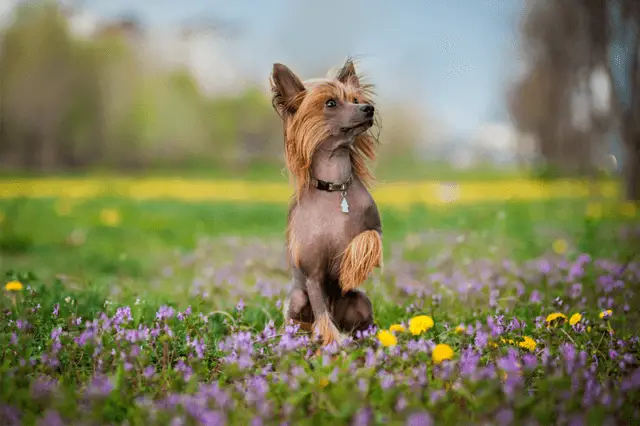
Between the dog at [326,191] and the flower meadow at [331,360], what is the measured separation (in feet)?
1.01

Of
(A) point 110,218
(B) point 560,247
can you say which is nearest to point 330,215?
(B) point 560,247

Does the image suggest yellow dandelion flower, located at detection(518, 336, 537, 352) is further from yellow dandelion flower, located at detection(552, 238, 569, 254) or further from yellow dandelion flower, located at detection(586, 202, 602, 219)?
yellow dandelion flower, located at detection(586, 202, 602, 219)

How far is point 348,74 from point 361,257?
1.11 metres

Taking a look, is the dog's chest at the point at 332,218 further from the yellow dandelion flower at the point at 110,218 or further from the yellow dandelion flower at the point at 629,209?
the yellow dandelion flower at the point at 629,209

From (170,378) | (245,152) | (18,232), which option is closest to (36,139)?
(245,152)

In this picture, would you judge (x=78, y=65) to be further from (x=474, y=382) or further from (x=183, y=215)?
(x=474, y=382)

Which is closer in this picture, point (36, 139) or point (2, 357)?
point (2, 357)

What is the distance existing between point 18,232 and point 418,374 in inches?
306

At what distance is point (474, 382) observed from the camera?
3.00 metres

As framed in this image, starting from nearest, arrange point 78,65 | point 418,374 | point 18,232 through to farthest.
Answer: point 418,374 < point 18,232 < point 78,65

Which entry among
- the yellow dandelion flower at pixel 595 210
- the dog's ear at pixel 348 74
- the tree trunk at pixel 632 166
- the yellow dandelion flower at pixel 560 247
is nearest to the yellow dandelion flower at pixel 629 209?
the yellow dandelion flower at pixel 595 210

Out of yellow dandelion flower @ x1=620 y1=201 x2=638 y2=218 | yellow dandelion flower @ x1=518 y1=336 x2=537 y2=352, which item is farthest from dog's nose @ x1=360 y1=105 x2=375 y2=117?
yellow dandelion flower @ x1=620 y1=201 x2=638 y2=218

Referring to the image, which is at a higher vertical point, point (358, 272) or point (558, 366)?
point (358, 272)

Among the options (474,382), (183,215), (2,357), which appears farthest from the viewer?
(183,215)
